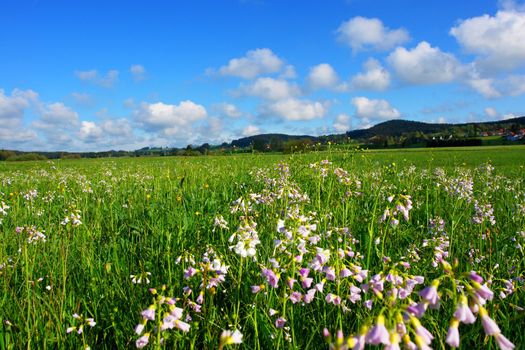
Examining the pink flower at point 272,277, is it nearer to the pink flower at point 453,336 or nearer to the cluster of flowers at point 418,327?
the cluster of flowers at point 418,327

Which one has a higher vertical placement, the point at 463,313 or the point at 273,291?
the point at 463,313

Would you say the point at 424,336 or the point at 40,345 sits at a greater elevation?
the point at 424,336

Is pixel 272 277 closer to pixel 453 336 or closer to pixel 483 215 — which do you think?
pixel 453 336

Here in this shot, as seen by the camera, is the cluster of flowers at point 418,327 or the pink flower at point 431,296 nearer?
the cluster of flowers at point 418,327

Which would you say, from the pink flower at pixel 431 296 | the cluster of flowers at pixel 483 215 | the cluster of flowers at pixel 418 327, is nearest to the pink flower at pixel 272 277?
the cluster of flowers at pixel 418 327

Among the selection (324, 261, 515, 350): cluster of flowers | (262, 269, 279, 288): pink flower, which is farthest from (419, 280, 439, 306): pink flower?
(262, 269, 279, 288): pink flower

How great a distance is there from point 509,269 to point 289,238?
8.97ft

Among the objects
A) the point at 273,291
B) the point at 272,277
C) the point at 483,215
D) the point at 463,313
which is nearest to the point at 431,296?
the point at 463,313

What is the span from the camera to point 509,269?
3.92 m

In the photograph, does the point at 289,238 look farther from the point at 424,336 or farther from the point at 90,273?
the point at 90,273

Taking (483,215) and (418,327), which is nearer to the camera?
(418,327)

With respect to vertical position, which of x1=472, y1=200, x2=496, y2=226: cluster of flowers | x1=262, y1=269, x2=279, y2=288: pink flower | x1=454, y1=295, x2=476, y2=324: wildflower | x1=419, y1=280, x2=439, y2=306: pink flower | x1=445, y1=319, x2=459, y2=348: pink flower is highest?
x1=419, y1=280, x2=439, y2=306: pink flower

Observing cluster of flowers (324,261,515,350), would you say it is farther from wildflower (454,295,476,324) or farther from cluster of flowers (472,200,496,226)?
cluster of flowers (472,200,496,226)

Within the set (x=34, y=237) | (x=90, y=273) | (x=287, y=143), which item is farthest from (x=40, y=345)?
(x=287, y=143)
